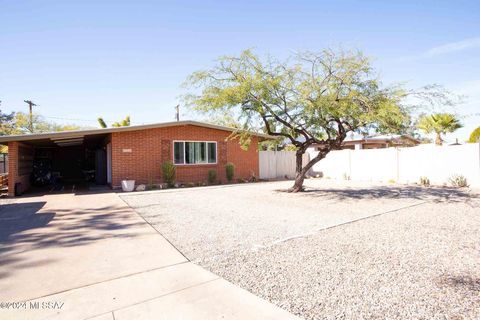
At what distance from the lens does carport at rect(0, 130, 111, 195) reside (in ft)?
37.3

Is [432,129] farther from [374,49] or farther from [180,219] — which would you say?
[180,219]

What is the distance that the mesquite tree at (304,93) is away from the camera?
926 cm

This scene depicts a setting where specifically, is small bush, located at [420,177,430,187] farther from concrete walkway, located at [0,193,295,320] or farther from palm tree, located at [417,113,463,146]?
concrete walkway, located at [0,193,295,320]

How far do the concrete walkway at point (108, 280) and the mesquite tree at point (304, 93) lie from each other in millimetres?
6272

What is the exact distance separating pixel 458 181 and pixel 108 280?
1498 centimetres

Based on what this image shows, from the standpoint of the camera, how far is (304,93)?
9461mm

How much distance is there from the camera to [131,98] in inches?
856

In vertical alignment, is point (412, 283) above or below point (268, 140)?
below

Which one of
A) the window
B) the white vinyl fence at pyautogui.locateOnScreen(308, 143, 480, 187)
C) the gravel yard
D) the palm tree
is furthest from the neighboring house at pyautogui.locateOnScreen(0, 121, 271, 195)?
the palm tree

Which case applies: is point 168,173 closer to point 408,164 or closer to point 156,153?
point 156,153

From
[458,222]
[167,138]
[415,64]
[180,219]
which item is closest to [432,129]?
[415,64]

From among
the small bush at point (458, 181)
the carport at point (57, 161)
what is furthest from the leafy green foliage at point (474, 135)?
the carport at point (57, 161)

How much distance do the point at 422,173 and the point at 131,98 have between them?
67.6ft

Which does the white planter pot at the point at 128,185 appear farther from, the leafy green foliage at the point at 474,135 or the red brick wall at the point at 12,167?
the leafy green foliage at the point at 474,135
